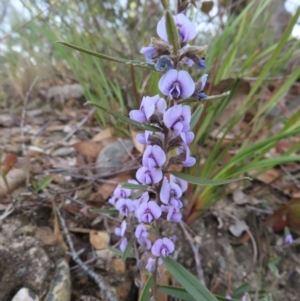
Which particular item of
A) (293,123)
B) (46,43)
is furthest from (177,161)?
(46,43)

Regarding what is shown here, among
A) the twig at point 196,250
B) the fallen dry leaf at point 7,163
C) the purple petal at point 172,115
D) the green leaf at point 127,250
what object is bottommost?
the twig at point 196,250

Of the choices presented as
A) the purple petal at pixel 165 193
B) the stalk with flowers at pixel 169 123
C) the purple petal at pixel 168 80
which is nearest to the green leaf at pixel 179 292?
the stalk with flowers at pixel 169 123

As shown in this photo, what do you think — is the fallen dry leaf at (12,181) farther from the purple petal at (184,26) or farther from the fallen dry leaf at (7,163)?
the purple petal at (184,26)

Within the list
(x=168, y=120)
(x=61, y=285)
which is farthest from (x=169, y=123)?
(x=61, y=285)

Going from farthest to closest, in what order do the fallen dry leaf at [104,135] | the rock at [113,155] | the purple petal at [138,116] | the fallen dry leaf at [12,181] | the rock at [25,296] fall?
the fallen dry leaf at [104,135] → the rock at [113,155] → the fallen dry leaf at [12,181] → the rock at [25,296] → the purple petal at [138,116]

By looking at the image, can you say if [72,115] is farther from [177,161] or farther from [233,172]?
[177,161]

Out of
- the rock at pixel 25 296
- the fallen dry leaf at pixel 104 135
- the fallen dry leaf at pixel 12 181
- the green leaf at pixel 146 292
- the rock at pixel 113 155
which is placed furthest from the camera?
the fallen dry leaf at pixel 104 135
